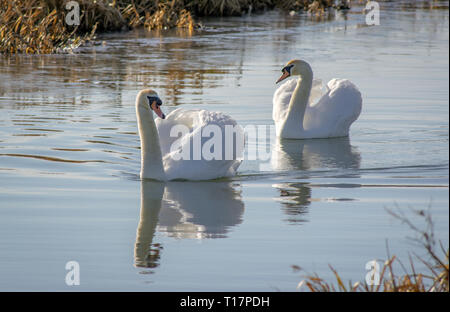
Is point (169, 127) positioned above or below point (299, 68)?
below

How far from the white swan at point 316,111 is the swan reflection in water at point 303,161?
0.12 metres

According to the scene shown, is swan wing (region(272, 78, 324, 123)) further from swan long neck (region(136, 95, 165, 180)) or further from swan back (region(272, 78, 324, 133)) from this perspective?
swan long neck (region(136, 95, 165, 180))

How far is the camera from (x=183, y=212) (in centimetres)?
664

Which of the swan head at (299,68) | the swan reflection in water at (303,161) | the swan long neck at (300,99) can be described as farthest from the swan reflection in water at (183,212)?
the swan head at (299,68)

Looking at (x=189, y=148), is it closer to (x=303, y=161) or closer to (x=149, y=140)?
(x=149, y=140)

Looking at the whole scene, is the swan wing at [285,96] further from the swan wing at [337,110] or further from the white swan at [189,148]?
the white swan at [189,148]

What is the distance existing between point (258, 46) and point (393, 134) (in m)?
9.45

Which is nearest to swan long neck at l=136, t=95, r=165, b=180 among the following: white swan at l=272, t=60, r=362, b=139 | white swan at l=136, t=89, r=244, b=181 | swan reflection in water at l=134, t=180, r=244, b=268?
white swan at l=136, t=89, r=244, b=181

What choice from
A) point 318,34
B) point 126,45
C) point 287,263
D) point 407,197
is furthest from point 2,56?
point 287,263

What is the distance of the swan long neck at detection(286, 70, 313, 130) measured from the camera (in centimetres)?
1003

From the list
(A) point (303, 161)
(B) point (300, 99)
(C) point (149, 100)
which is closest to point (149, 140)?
(C) point (149, 100)

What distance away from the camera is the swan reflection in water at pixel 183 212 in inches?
229

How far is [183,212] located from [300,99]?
3.85m

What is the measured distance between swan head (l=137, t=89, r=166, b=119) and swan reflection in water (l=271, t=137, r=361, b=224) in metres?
1.26
